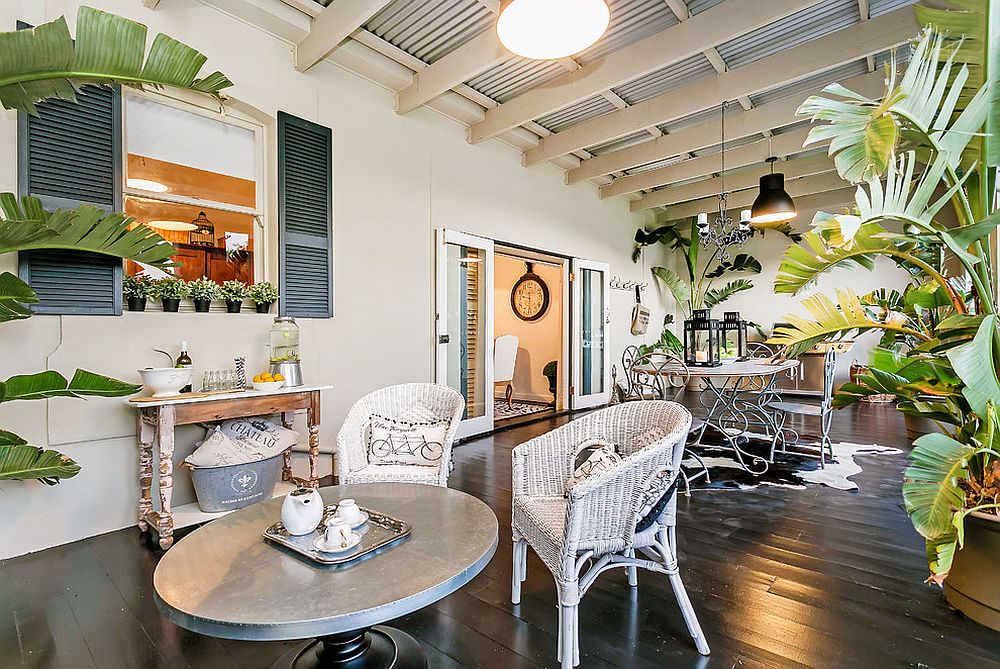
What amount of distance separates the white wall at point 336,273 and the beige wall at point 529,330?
6.20ft

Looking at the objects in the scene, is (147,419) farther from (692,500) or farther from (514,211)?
(514,211)

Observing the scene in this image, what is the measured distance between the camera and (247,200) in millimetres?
3547

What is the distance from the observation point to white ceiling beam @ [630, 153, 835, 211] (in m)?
6.22

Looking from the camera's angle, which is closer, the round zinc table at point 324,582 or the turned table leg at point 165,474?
the round zinc table at point 324,582

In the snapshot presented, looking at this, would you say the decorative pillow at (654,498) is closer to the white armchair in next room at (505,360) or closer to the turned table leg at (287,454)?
the turned table leg at (287,454)

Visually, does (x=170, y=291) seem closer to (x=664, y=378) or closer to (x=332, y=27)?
(x=332, y=27)

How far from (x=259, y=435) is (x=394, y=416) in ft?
3.13

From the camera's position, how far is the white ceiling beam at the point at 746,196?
679 cm

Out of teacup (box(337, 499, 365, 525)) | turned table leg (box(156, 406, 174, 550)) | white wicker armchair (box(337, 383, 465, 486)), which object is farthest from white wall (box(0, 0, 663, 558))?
teacup (box(337, 499, 365, 525))

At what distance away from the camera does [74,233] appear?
82.7 inches

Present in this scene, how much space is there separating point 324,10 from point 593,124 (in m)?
2.82

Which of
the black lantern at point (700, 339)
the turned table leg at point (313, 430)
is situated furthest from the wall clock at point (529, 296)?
the turned table leg at point (313, 430)

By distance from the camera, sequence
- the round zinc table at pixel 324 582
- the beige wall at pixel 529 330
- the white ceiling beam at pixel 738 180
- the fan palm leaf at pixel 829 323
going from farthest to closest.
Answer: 1. the beige wall at pixel 529 330
2. the white ceiling beam at pixel 738 180
3. the fan palm leaf at pixel 829 323
4. the round zinc table at pixel 324 582

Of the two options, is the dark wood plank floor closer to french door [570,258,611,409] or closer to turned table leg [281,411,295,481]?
turned table leg [281,411,295,481]
